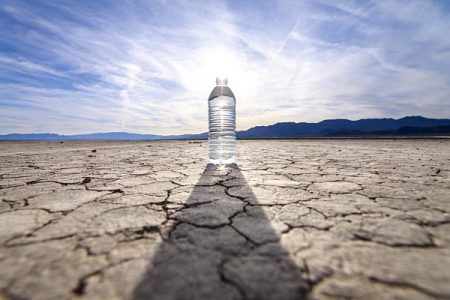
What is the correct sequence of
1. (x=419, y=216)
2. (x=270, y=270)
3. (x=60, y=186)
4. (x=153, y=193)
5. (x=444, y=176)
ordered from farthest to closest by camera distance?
(x=444, y=176), (x=60, y=186), (x=153, y=193), (x=419, y=216), (x=270, y=270)

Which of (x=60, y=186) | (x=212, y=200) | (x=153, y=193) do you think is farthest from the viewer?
(x=60, y=186)

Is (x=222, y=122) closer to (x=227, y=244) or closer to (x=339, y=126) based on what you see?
(x=227, y=244)

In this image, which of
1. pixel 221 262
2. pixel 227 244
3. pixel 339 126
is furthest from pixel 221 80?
pixel 339 126

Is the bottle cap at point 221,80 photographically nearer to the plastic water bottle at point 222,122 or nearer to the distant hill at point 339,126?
the plastic water bottle at point 222,122

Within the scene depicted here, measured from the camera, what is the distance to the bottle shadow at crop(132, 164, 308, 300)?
57 centimetres

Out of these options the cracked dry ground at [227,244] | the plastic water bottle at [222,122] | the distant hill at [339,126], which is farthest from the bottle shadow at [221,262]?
the distant hill at [339,126]

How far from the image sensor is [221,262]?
0.69m

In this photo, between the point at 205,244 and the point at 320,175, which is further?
the point at 320,175

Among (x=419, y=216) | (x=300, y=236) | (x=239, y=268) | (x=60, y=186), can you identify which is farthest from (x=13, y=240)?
(x=419, y=216)

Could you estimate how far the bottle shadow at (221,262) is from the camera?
0.57 meters

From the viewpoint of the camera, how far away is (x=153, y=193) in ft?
4.82

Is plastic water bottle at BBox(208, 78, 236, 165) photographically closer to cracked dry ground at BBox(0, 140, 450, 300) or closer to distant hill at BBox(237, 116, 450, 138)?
cracked dry ground at BBox(0, 140, 450, 300)

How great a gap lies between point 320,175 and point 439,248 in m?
1.29

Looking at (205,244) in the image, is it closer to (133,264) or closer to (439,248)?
(133,264)
